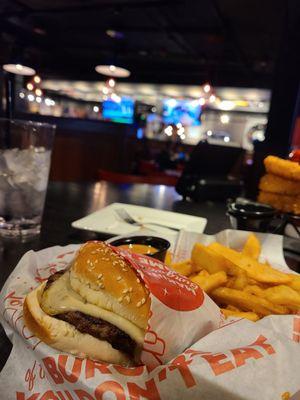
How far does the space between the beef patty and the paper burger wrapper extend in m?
0.04

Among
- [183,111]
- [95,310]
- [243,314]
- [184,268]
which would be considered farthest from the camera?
[183,111]

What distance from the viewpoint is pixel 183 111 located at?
16.0 metres

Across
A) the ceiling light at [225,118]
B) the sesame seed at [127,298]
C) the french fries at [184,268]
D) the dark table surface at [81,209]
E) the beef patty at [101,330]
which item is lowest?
the dark table surface at [81,209]

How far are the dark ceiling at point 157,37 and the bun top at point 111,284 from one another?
5804mm

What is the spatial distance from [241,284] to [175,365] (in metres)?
0.42

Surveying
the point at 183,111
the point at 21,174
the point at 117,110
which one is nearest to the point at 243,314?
the point at 21,174

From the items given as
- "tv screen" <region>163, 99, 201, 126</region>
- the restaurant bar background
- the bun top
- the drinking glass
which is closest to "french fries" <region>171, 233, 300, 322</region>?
the bun top

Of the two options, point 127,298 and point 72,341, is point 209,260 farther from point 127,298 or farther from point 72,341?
point 72,341

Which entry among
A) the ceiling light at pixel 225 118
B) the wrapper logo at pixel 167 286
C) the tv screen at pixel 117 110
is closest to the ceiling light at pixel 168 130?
the tv screen at pixel 117 110

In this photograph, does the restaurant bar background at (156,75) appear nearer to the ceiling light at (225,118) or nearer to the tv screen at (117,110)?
the tv screen at (117,110)

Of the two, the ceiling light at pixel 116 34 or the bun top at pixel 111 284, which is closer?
the bun top at pixel 111 284

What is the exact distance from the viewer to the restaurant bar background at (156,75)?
256 inches

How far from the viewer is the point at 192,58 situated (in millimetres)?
11234

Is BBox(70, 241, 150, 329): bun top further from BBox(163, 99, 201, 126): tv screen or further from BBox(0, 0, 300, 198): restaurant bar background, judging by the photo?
BBox(163, 99, 201, 126): tv screen
